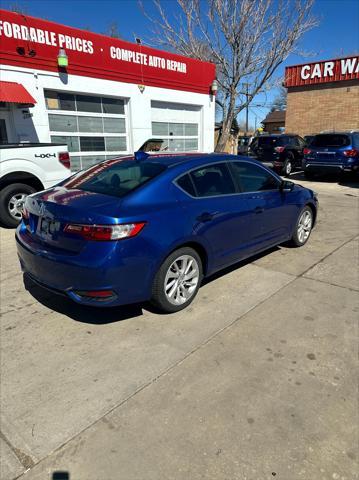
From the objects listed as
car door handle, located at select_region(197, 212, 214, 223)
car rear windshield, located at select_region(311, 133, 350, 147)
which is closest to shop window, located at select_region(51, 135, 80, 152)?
car door handle, located at select_region(197, 212, 214, 223)

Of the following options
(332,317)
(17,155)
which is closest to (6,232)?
(17,155)

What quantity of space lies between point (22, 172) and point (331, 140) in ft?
34.3

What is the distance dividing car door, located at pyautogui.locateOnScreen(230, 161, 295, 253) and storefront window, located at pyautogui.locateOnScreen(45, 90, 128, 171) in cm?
715

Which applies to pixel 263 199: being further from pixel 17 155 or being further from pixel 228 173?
pixel 17 155

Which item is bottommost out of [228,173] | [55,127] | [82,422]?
[82,422]

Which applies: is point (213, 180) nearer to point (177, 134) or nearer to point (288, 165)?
point (177, 134)

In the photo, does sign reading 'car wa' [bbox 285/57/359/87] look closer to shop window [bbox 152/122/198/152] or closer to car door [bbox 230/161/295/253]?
shop window [bbox 152/122/198/152]

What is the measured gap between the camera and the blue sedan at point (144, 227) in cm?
303

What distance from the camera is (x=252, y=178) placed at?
4.61m

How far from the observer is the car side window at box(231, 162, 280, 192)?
4.39m

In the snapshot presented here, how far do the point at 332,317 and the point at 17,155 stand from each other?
227 inches

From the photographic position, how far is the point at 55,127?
9977mm

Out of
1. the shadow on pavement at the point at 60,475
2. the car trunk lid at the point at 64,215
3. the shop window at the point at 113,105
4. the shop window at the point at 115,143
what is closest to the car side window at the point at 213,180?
the car trunk lid at the point at 64,215

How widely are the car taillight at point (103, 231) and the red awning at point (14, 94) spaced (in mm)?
6794
